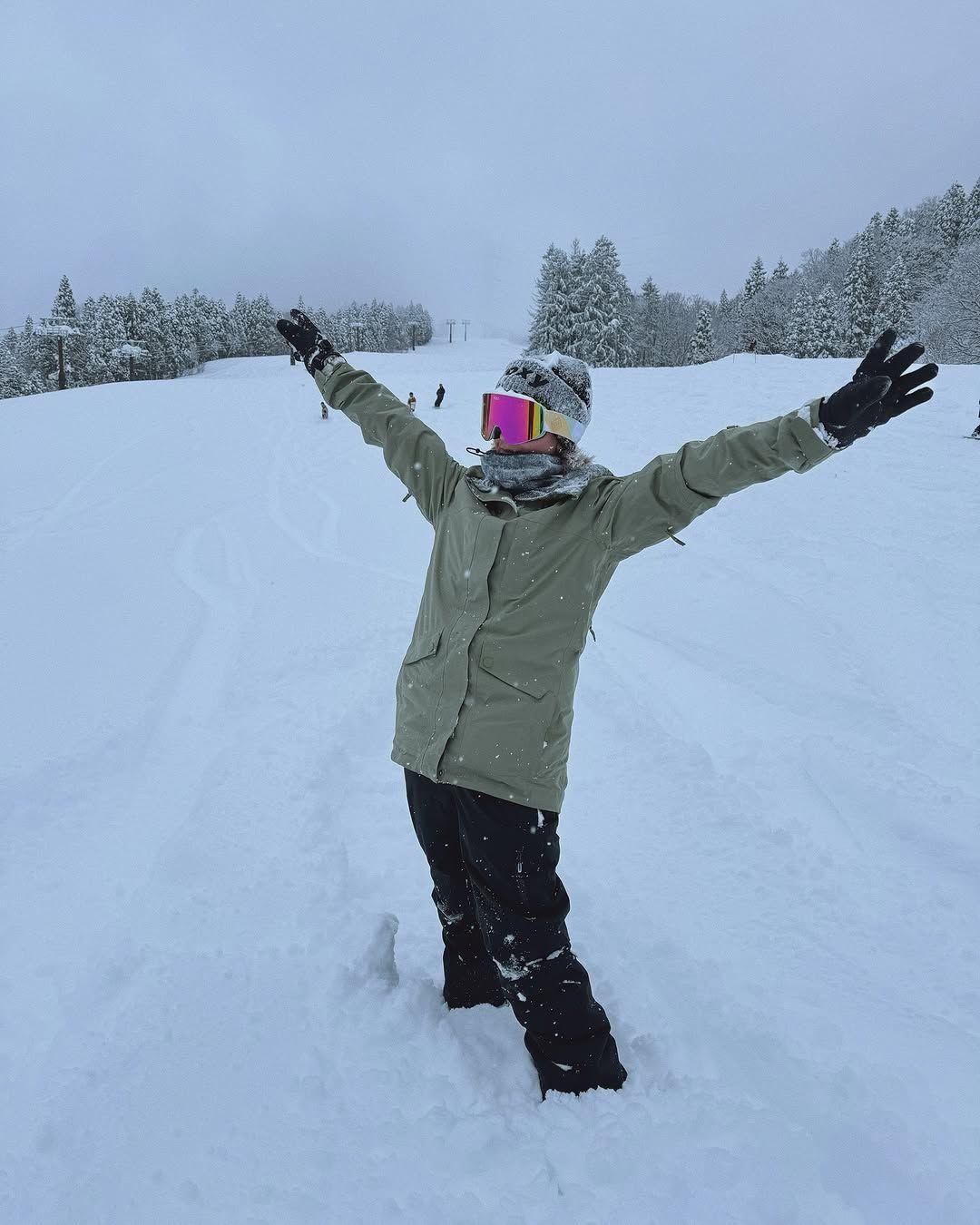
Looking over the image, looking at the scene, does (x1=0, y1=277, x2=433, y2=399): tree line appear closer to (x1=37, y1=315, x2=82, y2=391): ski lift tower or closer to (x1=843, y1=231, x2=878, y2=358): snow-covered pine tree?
(x1=37, y1=315, x2=82, y2=391): ski lift tower

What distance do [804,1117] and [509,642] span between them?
1.76m

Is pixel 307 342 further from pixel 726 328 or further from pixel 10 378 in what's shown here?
pixel 726 328

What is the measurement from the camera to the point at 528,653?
1894 mm

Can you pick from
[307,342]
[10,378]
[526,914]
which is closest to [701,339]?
[307,342]

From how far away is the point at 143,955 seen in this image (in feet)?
8.56

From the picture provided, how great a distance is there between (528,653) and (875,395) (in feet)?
3.51

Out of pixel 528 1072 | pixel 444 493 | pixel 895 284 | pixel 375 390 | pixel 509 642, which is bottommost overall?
pixel 528 1072

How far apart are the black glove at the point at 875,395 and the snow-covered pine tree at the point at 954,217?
67.1 meters

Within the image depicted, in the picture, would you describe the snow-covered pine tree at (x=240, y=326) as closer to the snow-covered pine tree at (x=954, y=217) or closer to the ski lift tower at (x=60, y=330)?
the ski lift tower at (x=60, y=330)

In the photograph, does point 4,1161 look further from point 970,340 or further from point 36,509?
point 970,340

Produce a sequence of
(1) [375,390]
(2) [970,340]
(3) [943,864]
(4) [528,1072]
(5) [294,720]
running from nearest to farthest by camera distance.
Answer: (4) [528,1072] < (1) [375,390] < (3) [943,864] < (5) [294,720] < (2) [970,340]

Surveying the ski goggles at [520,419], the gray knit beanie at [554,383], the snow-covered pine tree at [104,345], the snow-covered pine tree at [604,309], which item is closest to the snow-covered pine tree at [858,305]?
the snow-covered pine tree at [604,309]

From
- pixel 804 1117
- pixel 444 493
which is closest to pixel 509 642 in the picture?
pixel 444 493

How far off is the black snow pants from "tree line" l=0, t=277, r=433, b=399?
3595cm
